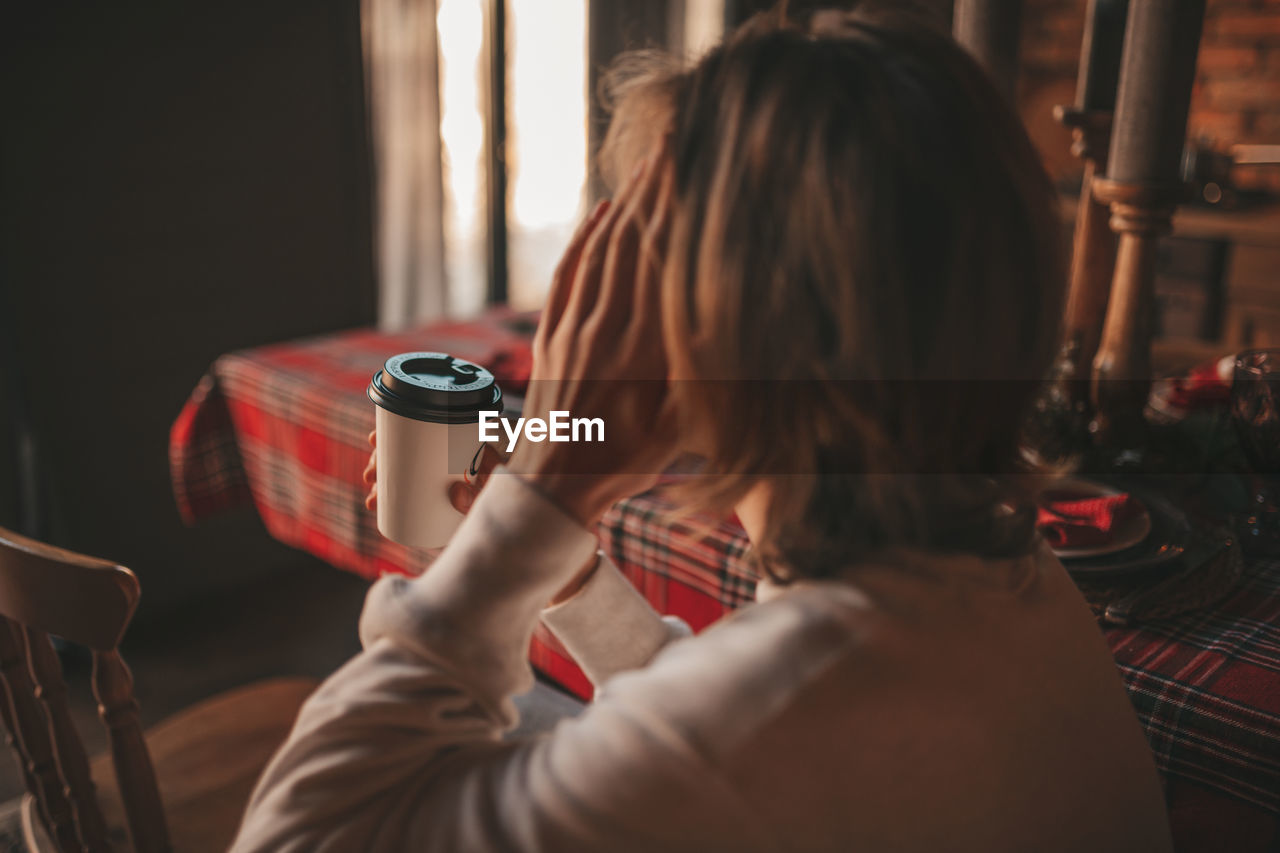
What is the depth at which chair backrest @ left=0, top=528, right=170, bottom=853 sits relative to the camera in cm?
78

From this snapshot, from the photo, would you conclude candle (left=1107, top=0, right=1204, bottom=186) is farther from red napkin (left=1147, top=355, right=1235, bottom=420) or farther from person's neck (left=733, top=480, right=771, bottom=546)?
person's neck (left=733, top=480, right=771, bottom=546)

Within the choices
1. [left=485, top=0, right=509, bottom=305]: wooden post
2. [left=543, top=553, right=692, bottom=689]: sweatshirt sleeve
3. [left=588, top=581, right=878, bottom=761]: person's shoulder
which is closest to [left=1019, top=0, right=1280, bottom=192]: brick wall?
[left=485, top=0, right=509, bottom=305]: wooden post

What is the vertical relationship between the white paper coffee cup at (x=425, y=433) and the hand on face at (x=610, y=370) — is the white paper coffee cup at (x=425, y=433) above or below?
below

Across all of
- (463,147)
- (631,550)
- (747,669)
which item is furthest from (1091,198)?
(463,147)

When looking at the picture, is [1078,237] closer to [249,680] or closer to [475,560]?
[475,560]

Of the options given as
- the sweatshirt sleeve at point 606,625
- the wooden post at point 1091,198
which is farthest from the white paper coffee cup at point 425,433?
the wooden post at point 1091,198

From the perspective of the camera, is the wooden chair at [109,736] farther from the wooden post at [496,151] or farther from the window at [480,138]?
the wooden post at [496,151]

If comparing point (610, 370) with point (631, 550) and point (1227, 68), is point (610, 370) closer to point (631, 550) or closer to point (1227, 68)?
point (631, 550)

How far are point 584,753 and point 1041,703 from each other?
26 centimetres

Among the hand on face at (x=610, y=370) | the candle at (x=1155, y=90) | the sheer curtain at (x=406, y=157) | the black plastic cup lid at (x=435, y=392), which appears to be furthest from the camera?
the sheer curtain at (x=406, y=157)

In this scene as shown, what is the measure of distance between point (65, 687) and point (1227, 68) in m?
4.08

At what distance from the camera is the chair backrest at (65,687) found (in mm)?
784

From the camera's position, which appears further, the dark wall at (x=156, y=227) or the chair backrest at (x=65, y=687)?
the dark wall at (x=156, y=227)

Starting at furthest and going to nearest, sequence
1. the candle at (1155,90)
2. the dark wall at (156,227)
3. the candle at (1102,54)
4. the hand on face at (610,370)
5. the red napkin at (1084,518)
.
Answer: the dark wall at (156,227), the candle at (1102,54), the candle at (1155,90), the red napkin at (1084,518), the hand on face at (610,370)
